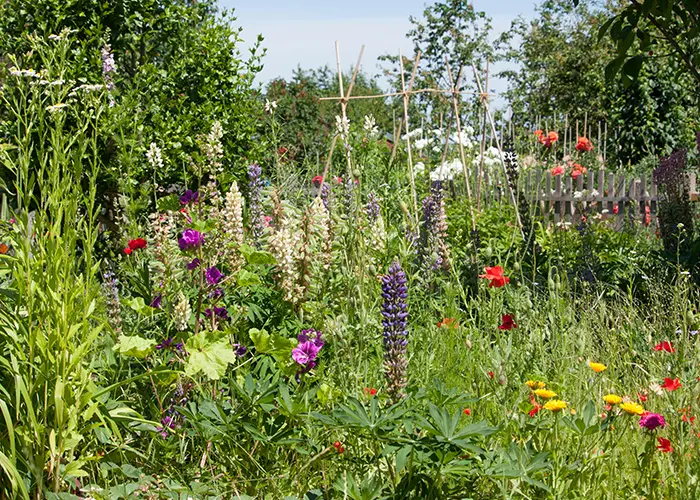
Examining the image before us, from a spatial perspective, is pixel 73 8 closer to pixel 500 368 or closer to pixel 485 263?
pixel 485 263

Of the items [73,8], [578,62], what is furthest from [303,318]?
[578,62]

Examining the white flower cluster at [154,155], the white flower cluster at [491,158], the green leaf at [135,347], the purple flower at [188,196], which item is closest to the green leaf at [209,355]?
the green leaf at [135,347]

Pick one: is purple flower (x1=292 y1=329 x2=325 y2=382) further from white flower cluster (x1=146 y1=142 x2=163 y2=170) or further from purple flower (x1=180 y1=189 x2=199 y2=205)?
white flower cluster (x1=146 y1=142 x2=163 y2=170)

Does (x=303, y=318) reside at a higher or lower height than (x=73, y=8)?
lower

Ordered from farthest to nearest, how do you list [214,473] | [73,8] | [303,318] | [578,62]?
[578,62] → [73,8] → [303,318] → [214,473]

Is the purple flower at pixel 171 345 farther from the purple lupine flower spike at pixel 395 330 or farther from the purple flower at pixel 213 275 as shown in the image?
the purple lupine flower spike at pixel 395 330

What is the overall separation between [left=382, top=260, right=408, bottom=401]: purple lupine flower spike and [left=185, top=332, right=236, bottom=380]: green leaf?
463 millimetres

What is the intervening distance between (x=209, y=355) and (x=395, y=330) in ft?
1.84

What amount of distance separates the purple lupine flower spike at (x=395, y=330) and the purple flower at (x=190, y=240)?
0.64m

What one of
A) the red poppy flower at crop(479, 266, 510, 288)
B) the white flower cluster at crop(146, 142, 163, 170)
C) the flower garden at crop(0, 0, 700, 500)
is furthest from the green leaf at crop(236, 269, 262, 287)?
the white flower cluster at crop(146, 142, 163, 170)

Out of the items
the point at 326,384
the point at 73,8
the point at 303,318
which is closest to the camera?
the point at 326,384

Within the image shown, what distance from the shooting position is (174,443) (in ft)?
7.47

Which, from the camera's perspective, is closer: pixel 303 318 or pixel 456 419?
pixel 456 419

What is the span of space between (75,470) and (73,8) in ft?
12.9
